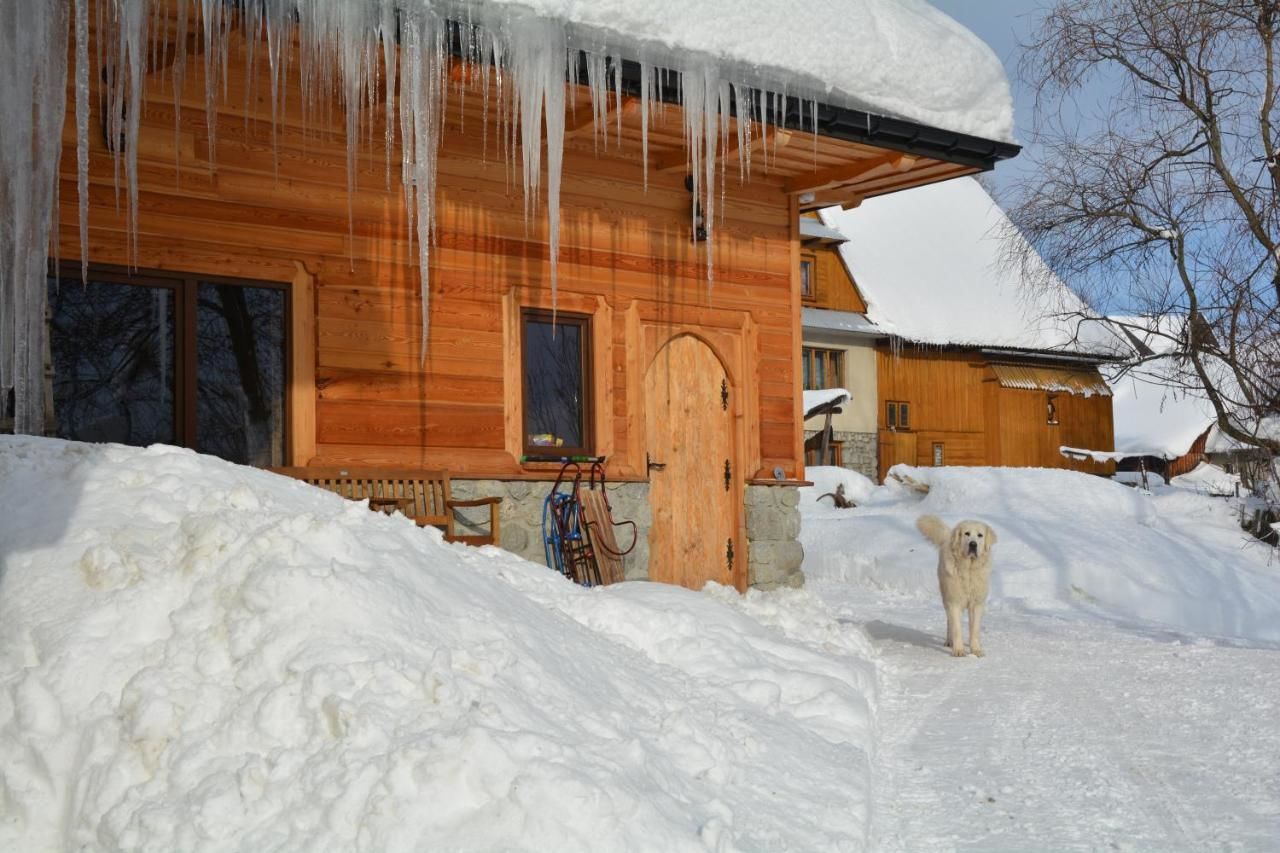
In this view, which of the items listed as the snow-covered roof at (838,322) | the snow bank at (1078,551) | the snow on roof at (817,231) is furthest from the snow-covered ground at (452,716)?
the snow on roof at (817,231)

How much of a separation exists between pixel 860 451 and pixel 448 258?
871 inches

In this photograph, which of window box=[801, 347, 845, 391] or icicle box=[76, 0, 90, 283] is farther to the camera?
window box=[801, 347, 845, 391]

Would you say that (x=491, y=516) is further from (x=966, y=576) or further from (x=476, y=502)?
(x=966, y=576)

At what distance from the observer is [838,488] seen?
2252cm

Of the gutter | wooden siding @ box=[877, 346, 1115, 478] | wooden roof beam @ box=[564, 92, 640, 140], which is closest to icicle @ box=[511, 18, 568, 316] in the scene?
the gutter

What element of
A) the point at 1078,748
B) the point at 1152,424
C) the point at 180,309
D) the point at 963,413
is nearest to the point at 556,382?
the point at 180,309

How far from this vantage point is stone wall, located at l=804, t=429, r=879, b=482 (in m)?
29.2

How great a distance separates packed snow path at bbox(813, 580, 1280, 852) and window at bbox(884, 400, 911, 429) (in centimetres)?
2119

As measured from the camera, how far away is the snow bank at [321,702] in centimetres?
A: 333

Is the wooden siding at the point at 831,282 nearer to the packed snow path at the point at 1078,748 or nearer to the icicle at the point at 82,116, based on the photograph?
the packed snow path at the point at 1078,748

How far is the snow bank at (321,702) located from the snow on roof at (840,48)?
3442 mm

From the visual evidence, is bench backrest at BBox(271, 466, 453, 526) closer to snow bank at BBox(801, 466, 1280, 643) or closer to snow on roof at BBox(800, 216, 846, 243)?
snow bank at BBox(801, 466, 1280, 643)

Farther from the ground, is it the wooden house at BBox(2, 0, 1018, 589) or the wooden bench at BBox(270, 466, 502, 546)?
the wooden house at BBox(2, 0, 1018, 589)

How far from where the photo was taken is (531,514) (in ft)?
28.4
